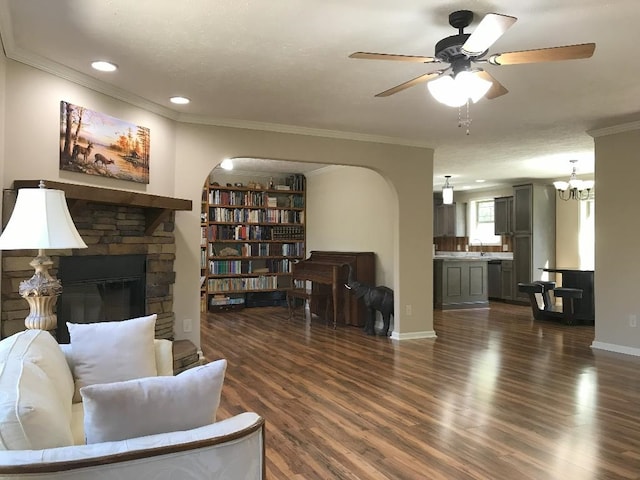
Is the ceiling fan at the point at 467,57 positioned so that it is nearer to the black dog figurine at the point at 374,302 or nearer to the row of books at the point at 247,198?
the black dog figurine at the point at 374,302

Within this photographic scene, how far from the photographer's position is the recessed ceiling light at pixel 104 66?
3426 millimetres

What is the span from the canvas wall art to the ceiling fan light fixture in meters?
2.59

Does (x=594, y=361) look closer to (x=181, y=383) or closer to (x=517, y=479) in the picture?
(x=517, y=479)

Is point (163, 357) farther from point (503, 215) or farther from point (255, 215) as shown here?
→ point (503, 215)

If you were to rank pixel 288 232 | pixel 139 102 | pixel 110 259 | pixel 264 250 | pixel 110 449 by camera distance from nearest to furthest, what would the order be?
pixel 110 449 → pixel 110 259 → pixel 139 102 → pixel 264 250 → pixel 288 232

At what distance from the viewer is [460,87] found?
2.56m

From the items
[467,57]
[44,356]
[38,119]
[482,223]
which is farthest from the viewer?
[482,223]

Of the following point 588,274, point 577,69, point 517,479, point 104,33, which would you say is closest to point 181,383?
point 517,479

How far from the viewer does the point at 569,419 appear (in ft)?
10.6

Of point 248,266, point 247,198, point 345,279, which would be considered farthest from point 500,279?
point 247,198

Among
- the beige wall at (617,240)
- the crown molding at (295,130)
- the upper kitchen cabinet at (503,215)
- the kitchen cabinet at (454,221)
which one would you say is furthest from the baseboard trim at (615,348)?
the kitchen cabinet at (454,221)

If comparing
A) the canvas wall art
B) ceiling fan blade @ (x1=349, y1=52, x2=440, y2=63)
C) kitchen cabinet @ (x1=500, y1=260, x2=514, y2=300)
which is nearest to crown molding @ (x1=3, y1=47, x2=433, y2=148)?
the canvas wall art

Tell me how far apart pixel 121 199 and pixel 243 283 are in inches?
189

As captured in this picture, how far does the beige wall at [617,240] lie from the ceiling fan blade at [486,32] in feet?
12.0
